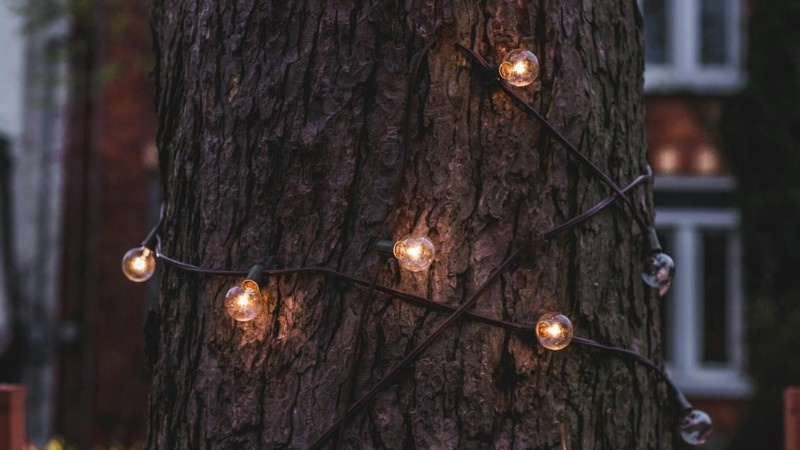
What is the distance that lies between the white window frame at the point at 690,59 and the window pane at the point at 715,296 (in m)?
1.48

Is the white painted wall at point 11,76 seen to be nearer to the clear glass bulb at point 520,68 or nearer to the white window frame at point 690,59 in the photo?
the white window frame at point 690,59

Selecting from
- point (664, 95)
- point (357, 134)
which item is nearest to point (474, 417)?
point (357, 134)

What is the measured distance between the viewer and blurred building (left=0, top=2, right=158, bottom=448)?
31.5 feet

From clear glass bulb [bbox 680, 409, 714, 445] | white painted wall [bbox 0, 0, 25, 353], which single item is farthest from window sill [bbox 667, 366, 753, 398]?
clear glass bulb [bbox 680, 409, 714, 445]

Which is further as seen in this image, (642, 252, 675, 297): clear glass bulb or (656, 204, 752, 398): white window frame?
(656, 204, 752, 398): white window frame

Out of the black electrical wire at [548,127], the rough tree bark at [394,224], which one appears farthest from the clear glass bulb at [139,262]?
the black electrical wire at [548,127]

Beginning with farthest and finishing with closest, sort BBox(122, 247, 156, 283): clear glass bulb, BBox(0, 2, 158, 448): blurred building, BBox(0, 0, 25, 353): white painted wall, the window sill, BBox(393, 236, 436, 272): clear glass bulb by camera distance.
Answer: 1. BBox(0, 0, 25, 353): white painted wall
2. BBox(0, 2, 158, 448): blurred building
3. the window sill
4. BBox(122, 247, 156, 283): clear glass bulb
5. BBox(393, 236, 436, 272): clear glass bulb

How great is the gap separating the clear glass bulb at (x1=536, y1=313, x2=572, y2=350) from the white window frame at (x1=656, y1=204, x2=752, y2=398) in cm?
846

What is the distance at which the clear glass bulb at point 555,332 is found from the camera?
1.41 meters

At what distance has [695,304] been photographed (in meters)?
9.57

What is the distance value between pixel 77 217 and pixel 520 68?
9.18 meters

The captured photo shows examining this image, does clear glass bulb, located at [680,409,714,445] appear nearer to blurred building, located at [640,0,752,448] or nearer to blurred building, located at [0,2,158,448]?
blurred building, located at [640,0,752,448]

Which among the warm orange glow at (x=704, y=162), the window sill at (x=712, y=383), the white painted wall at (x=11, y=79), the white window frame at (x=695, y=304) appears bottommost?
the window sill at (x=712, y=383)

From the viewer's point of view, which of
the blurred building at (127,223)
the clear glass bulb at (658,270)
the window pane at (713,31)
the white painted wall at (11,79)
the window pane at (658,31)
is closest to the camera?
the clear glass bulb at (658,270)
